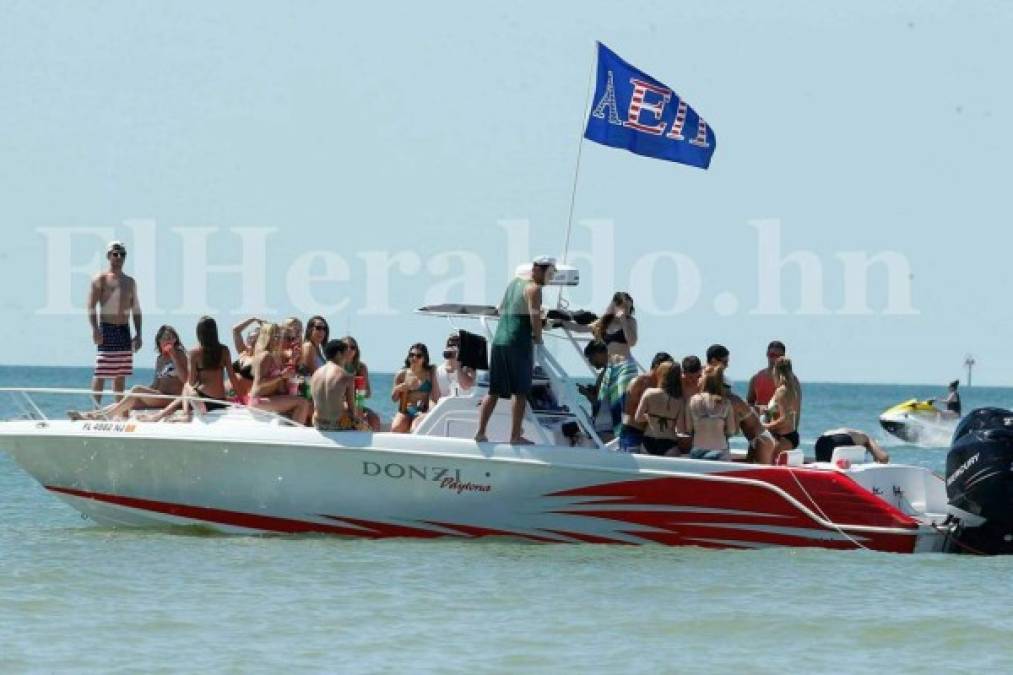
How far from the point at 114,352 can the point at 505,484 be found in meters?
3.48

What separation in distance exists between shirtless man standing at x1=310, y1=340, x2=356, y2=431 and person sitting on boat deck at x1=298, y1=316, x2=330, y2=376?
2.23ft

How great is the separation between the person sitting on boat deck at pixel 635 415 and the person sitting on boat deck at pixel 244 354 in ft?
9.51

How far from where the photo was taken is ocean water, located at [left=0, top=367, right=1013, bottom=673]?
999 cm

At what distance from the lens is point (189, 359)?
545 inches

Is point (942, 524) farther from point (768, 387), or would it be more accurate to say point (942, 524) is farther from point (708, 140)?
point (708, 140)

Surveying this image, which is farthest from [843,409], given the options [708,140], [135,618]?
[135,618]

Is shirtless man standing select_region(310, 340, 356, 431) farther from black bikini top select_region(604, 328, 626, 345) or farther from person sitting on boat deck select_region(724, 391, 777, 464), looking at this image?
person sitting on boat deck select_region(724, 391, 777, 464)

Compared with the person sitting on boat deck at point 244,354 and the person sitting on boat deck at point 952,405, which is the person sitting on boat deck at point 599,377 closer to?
the person sitting on boat deck at point 244,354

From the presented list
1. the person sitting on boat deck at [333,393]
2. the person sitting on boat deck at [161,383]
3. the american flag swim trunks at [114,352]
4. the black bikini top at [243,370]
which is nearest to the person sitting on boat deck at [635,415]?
the person sitting on boat deck at [333,393]

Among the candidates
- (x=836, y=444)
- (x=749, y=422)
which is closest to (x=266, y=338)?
(x=749, y=422)

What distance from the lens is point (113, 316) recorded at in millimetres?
14266

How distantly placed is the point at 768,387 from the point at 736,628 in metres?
4.14

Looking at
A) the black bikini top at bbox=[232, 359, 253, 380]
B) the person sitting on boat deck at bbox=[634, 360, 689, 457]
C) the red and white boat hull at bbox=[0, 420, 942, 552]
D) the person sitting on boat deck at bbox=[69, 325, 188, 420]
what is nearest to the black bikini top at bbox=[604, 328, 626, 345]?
the person sitting on boat deck at bbox=[634, 360, 689, 457]

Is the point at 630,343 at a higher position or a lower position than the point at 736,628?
higher
